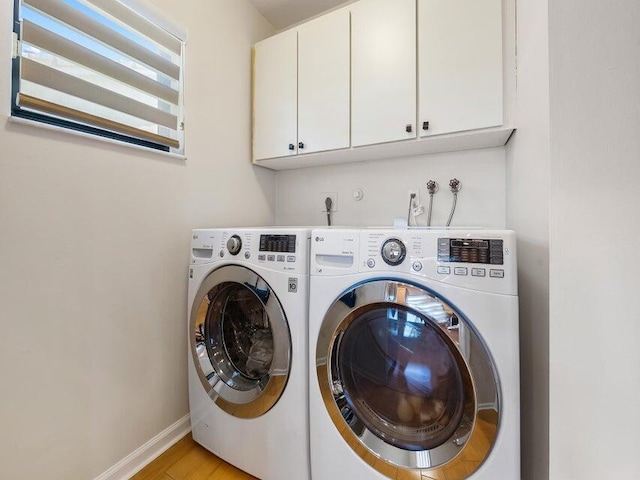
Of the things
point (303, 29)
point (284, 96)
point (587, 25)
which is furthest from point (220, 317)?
point (303, 29)

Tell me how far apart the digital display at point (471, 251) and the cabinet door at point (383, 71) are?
2.42 ft

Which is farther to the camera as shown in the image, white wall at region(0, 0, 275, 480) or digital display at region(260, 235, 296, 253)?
digital display at region(260, 235, 296, 253)

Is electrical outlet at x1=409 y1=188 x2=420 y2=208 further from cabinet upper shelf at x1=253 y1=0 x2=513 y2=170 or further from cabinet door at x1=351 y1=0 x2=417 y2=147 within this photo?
cabinet door at x1=351 y1=0 x2=417 y2=147

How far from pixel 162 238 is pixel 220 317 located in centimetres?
45

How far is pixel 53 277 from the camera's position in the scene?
37.8 inches

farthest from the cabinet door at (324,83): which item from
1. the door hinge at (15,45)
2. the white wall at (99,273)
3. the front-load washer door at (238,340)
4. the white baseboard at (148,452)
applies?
the white baseboard at (148,452)

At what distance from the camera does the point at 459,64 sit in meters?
1.20

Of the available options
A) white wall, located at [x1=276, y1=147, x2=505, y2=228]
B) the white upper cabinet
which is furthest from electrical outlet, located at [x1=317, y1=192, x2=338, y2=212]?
the white upper cabinet

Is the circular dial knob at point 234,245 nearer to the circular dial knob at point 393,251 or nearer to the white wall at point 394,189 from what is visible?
the circular dial knob at point 393,251

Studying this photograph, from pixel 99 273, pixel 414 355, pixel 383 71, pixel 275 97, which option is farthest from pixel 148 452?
pixel 383 71

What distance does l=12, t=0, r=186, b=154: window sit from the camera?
90 cm

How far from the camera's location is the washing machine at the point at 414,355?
0.72 m

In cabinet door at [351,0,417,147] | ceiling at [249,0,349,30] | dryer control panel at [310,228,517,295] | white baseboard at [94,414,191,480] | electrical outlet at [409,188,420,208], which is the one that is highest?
ceiling at [249,0,349,30]

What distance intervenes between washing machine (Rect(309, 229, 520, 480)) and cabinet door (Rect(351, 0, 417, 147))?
72 centimetres
